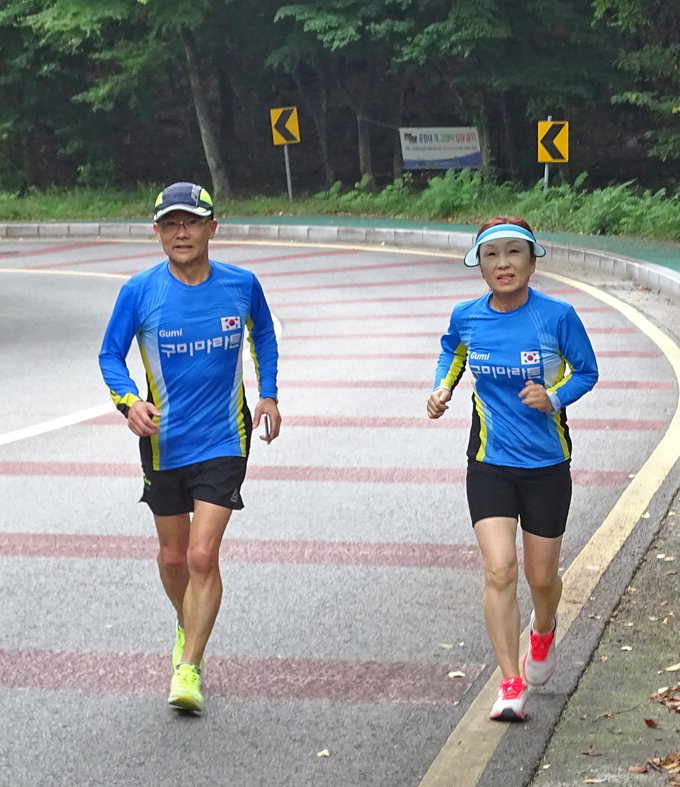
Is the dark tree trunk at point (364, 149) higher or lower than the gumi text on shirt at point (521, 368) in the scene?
lower

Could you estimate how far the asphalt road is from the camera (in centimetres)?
480

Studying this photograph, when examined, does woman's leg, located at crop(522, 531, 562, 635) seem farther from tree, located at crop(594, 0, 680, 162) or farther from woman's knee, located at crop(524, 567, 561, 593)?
tree, located at crop(594, 0, 680, 162)

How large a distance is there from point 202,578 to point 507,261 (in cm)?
152

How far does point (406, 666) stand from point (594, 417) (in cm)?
489

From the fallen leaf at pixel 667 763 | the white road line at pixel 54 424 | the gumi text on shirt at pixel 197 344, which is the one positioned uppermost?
the gumi text on shirt at pixel 197 344

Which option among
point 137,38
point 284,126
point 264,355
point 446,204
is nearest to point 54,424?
point 264,355

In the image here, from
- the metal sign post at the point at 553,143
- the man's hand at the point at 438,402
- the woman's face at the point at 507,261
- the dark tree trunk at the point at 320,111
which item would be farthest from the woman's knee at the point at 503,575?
the dark tree trunk at the point at 320,111

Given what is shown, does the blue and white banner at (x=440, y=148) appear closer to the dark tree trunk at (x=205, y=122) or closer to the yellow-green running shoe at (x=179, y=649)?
the dark tree trunk at (x=205, y=122)

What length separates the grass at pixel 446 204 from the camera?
23219 millimetres

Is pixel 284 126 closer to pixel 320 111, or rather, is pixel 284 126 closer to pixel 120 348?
pixel 320 111

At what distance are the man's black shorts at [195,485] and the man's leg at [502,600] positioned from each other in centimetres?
92

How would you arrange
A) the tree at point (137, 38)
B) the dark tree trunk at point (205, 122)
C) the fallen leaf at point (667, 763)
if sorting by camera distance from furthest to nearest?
the dark tree trunk at point (205, 122), the tree at point (137, 38), the fallen leaf at point (667, 763)

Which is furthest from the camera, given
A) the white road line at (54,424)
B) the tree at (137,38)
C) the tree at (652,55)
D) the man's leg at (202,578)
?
the tree at (137,38)

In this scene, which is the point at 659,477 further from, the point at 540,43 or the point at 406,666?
the point at 540,43
